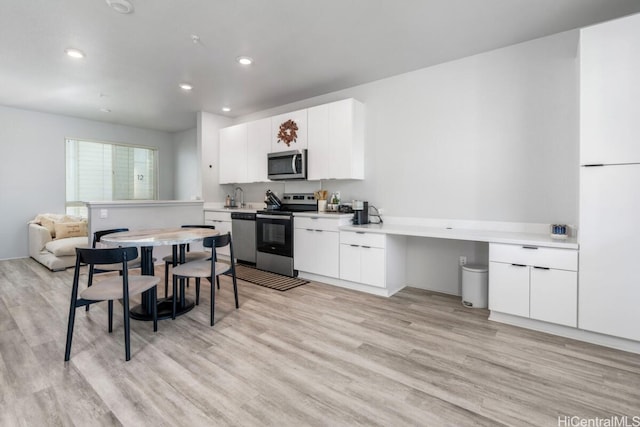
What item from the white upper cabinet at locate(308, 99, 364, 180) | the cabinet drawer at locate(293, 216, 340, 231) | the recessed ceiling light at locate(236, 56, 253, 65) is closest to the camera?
the recessed ceiling light at locate(236, 56, 253, 65)

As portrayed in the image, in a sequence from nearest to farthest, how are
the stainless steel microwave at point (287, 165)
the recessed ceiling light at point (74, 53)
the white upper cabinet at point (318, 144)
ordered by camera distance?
the recessed ceiling light at point (74, 53) < the white upper cabinet at point (318, 144) < the stainless steel microwave at point (287, 165)

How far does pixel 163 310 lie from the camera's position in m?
3.07

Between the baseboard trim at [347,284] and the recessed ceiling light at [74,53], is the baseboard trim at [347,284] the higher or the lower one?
the lower one

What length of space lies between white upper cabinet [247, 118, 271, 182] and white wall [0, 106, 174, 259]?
376 cm

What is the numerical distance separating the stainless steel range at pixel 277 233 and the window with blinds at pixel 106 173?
4152 mm

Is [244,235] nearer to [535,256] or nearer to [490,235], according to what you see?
[490,235]

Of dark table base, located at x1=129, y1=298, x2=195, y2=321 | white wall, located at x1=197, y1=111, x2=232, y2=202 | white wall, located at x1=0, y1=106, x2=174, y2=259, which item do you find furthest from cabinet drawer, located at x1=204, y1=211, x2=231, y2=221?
white wall, located at x1=0, y1=106, x2=174, y2=259

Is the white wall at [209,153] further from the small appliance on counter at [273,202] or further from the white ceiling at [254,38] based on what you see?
the small appliance on counter at [273,202]

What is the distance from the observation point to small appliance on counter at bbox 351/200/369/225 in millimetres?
4055

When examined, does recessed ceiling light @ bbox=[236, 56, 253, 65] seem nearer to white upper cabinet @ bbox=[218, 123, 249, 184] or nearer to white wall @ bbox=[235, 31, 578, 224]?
white wall @ bbox=[235, 31, 578, 224]

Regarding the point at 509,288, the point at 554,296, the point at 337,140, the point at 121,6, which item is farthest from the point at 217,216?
the point at 554,296

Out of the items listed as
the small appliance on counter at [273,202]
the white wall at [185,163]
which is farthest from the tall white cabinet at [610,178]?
the white wall at [185,163]

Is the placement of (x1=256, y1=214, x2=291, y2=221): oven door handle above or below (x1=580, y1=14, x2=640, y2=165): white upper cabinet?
below

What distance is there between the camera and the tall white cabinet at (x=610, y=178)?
90.3 inches
